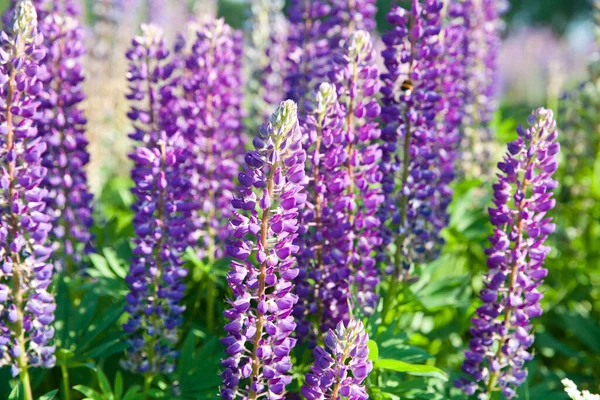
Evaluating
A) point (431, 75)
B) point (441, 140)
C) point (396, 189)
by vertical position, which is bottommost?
point (396, 189)

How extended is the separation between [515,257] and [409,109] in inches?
32.9

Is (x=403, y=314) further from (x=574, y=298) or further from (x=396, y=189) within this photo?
(x=574, y=298)

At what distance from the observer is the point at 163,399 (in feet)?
9.14

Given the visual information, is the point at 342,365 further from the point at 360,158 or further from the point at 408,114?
the point at 408,114

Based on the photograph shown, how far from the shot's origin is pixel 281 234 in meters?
2.16

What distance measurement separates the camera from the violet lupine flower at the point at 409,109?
291 centimetres

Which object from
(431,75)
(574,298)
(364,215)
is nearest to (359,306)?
(364,215)

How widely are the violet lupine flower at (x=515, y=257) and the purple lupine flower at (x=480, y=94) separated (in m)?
2.16

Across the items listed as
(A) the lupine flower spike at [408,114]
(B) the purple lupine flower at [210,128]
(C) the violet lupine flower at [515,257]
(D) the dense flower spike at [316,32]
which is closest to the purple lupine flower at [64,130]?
(B) the purple lupine flower at [210,128]

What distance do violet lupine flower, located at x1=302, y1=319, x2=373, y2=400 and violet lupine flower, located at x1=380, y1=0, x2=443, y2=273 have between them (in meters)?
1.04

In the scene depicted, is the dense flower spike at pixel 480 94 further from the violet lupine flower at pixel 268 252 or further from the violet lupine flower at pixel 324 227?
the violet lupine flower at pixel 268 252

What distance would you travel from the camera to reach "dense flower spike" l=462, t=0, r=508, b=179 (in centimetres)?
469

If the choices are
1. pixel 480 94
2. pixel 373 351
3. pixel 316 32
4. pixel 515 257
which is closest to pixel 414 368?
pixel 373 351

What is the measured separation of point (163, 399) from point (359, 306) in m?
0.93
